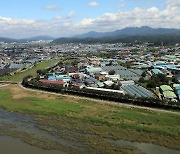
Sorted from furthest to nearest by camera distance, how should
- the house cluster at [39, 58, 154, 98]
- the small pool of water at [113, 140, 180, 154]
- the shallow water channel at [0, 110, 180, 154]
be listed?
the house cluster at [39, 58, 154, 98] → the shallow water channel at [0, 110, 180, 154] → the small pool of water at [113, 140, 180, 154]

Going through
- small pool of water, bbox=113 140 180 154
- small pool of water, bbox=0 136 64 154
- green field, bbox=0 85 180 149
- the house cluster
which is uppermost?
Result: the house cluster

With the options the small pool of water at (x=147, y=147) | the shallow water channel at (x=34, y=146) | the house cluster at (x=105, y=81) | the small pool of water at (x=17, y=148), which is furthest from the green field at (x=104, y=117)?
the house cluster at (x=105, y=81)

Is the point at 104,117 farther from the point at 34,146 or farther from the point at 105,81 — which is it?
the point at 105,81

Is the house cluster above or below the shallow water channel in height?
above

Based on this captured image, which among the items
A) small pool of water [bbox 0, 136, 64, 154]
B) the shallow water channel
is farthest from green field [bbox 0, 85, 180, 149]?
small pool of water [bbox 0, 136, 64, 154]

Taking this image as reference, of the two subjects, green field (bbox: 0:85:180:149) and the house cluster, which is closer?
green field (bbox: 0:85:180:149)

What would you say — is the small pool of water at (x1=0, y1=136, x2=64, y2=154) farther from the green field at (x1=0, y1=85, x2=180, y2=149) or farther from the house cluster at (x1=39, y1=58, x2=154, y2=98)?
the house cluster at (x1=39, y1=58, x2=154, y2=98)

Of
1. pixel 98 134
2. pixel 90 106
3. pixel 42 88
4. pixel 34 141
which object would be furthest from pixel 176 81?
pixel 34 141

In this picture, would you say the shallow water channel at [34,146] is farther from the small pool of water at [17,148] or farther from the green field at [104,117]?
the green field at [104,117]

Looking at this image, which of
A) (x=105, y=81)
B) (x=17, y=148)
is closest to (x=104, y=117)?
(x=17, y=148)
